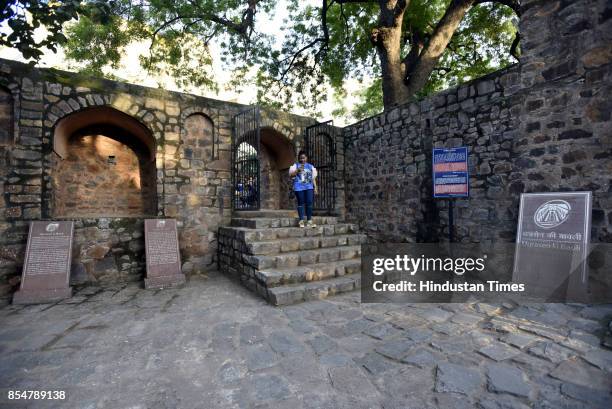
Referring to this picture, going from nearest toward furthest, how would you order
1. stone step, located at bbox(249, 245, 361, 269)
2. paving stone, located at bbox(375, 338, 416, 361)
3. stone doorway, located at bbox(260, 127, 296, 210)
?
paving stone, located at bbox(375, 338, 416, 361), stone step, located at bbox(249, 245, 361, 269), stone doorway, located at bbox(260, 127, 296, 210)

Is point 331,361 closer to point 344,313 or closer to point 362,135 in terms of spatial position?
point 344,313

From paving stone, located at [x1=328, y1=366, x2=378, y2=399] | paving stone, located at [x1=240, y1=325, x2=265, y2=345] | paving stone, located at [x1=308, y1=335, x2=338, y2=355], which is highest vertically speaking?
paving stone, located at [x1=328, y1=366, x2=378, y2=399]

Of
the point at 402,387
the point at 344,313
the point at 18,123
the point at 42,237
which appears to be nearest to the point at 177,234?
the point at 42,237

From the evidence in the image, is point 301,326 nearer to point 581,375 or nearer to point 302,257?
point 302,257

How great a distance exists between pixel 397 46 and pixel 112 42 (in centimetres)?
925

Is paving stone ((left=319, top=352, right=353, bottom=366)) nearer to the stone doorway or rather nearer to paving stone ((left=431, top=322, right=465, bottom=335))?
paving stone ((left=431, top=322, right=465, bottom=335))

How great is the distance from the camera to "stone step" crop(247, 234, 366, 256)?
445cm

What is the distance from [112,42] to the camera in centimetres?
930

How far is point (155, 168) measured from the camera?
5.45 m

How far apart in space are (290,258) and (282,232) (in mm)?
681

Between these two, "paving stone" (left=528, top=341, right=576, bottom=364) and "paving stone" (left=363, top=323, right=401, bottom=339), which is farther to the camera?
"paving stone" (left=363, top=323, right=401, bottom=339)

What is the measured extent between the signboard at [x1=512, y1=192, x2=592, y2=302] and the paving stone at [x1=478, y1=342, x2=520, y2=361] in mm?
1707

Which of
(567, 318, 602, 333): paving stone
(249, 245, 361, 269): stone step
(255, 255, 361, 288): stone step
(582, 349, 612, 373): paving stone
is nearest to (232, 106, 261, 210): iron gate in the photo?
(249, 245, 361, 269): stone step

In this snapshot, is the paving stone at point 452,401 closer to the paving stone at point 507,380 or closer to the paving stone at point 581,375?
the paving stone at point 507,380
